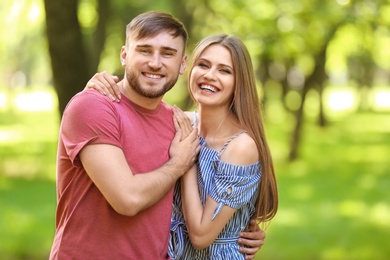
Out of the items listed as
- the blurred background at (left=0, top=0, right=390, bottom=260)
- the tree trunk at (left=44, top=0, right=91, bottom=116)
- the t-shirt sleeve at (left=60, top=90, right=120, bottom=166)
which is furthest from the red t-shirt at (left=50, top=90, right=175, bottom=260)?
the tree trunk at (left=44, top=0, right=91, bottom=116)

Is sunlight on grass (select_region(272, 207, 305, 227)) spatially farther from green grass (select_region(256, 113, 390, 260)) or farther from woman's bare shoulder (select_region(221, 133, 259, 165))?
woman's bare shoulder (select_region(221, 133, 259, 165))

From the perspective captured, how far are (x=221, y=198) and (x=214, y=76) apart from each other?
67 cm

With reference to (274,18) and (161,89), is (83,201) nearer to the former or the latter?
(161,89)

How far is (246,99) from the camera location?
3.98 meters

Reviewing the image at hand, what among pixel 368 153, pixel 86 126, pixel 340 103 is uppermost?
pixel 86 126

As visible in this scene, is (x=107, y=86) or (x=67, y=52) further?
(x=67, y=52)

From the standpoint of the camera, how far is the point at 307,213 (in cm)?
1429

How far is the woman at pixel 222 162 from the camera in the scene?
385 cm

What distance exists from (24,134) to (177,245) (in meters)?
28.2

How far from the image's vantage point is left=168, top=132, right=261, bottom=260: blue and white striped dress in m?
3.85

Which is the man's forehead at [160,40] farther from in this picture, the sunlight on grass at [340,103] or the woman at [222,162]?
the sunlight on grass at [340,103]

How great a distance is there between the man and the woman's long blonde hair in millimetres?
268

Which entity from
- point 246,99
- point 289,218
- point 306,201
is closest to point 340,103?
point 306,201

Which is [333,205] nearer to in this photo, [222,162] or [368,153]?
[368,153]
